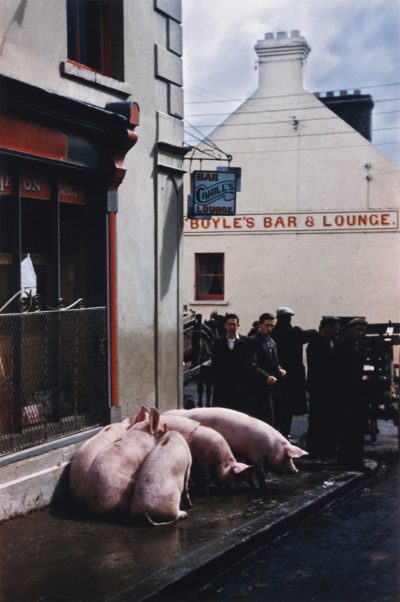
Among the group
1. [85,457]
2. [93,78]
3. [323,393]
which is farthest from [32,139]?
[323,393]

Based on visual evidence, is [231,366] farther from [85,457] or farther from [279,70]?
[279,70]

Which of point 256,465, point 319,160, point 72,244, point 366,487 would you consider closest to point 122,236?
point 72,244

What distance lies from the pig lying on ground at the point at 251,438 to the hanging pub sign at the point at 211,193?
5749 mm

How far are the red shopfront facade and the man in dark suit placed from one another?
2209mm

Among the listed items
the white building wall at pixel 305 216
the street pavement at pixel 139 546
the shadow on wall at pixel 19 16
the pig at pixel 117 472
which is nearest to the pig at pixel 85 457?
the pig at pixel 117 472

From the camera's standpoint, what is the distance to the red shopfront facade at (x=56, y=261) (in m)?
→ 8.47

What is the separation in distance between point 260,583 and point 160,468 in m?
1.77

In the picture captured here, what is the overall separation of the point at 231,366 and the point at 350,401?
1.57m

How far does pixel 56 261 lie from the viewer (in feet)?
30.7

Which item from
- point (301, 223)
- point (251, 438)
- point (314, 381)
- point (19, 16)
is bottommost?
A: point (251, 438)

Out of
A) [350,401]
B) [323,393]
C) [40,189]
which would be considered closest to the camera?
[40,189]

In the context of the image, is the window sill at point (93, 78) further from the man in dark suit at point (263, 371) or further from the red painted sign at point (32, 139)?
the man in dark suit at point (263, 371)

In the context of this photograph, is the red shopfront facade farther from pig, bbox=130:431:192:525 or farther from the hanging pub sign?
the hanging pub sign

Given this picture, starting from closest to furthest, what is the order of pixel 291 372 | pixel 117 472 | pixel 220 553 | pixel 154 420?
1. pixel 220 553
2. pixel 117 472
3. pixel 154 420
4. pixel 291 372
